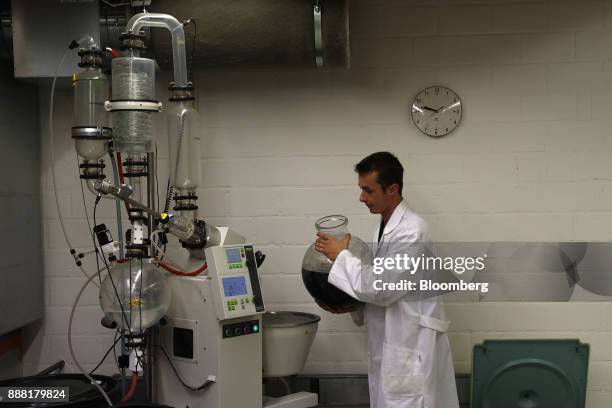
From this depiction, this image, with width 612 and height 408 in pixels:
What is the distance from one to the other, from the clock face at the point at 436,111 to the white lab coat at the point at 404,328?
0.69 metres

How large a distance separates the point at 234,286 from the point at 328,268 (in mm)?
395

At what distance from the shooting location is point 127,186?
2455mm

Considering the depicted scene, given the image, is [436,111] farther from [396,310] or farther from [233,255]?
[233,255]

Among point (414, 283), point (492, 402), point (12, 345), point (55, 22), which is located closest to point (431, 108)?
point (414, 283)

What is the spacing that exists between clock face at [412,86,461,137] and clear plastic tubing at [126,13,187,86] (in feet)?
3.92

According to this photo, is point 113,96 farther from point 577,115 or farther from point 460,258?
point 577,115

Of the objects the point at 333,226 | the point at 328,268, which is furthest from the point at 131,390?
the point at 333,226

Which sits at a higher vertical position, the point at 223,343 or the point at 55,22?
the point at 55,22

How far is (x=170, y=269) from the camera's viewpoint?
2.84 metres

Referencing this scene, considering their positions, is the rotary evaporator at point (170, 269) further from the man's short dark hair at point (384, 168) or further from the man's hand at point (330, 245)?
the man's short dark hair at point (384, 168)

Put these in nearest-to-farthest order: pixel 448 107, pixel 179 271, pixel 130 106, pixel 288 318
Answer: pixel 130 106
pixel 179 271
pixel 288 318
pixel 448 107

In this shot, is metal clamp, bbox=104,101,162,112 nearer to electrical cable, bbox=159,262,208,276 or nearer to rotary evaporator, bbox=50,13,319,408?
rotary evaporator, bbox=50,13,319,408

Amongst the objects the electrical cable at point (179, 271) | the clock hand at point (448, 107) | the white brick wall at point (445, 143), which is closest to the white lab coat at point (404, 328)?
the electrical cable at point (179, 271)

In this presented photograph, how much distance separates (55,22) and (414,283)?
1.82 metres
